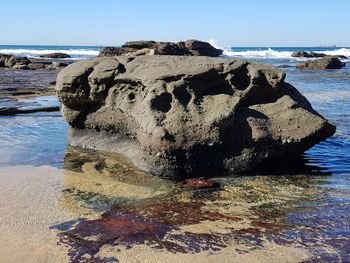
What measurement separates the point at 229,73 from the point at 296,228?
3.09 m

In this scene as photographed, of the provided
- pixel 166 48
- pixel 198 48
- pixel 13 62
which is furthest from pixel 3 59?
pixel 198 48

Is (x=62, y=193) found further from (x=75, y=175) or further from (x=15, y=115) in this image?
(x=15, y=115)

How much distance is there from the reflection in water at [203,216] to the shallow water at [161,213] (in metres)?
0.01

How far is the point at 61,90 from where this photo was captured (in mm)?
8234

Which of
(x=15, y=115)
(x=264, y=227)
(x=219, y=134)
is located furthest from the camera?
(x=15, y=115)

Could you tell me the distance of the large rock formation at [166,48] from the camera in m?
47.4

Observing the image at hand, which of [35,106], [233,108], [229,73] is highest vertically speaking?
[229,73]

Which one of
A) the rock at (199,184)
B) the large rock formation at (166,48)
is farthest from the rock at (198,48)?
the rock at (199,184)

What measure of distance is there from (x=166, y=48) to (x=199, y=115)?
137 ft

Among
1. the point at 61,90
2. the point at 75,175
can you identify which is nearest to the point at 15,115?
A: the point at 61,90

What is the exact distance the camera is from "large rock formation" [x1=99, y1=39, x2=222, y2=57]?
1868 inches

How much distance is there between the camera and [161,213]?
17.2ft

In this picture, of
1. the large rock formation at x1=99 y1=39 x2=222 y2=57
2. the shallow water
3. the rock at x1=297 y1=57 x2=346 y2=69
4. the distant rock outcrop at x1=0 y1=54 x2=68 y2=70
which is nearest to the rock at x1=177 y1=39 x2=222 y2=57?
the large rock formation at x1=99 y1=39 x2=222 y2=57

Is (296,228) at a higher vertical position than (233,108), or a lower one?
lower
